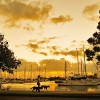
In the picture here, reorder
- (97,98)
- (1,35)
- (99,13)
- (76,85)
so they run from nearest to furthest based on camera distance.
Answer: (97,98) < (99,13) < (1,35) < (76,85)

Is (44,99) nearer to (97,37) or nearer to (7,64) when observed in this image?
(97,37)

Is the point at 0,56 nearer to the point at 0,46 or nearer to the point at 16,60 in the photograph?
the point at 0,46

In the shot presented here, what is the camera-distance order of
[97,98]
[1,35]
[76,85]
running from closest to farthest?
[97,98] < [1,35] < [76,85]

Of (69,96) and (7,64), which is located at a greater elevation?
(7,64)

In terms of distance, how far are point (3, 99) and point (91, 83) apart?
94394 millimetres

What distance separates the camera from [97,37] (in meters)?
34.4

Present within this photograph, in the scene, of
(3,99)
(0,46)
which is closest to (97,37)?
(3,99)

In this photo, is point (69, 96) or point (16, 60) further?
point (16, 60)

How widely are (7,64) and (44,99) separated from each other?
12.4 meters

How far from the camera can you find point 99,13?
117 feet

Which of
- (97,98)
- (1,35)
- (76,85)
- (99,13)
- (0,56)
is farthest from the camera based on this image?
(76,85)

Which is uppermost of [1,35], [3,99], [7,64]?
[1,35]

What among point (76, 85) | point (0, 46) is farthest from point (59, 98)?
point (76, 85)

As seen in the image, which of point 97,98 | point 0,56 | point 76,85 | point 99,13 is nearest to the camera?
point 97,98
